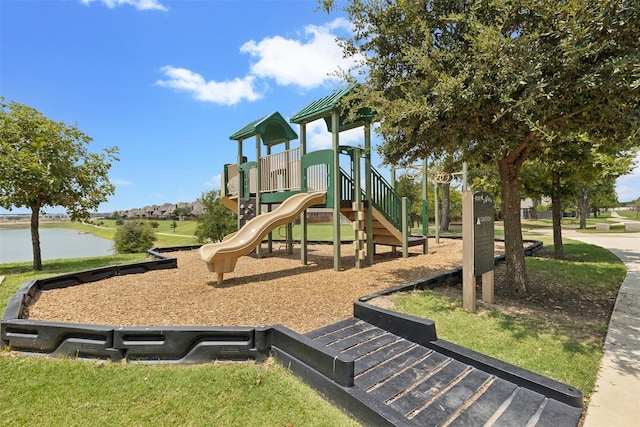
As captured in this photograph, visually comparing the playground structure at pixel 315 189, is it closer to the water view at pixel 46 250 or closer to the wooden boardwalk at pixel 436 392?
the wooden boardwalk at pixel 436 392

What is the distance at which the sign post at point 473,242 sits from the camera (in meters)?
4.98

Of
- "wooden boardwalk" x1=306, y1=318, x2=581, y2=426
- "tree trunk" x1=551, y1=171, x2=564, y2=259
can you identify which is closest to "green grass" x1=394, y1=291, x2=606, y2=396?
"wooden boardwalk" x1=306, y1=318, x2=581, y2=426

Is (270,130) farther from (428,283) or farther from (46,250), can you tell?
(46,250)

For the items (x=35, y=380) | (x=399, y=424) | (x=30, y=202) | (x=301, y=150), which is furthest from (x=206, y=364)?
(x=30, y=202)

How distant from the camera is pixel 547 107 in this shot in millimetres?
4309

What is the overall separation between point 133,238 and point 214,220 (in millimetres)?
7033

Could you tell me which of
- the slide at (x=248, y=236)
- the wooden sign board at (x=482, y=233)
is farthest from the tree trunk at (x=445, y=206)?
the wooden sign board at (x=482, y=233)

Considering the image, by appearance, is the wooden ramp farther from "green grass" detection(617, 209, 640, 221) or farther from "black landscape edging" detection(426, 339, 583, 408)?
"green grass" detection(617, 209, 640, 221)

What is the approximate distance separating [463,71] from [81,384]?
233 inches

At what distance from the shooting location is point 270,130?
40.1ft

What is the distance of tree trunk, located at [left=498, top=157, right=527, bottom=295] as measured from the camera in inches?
241

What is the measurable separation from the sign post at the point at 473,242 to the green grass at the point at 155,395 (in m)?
3.22

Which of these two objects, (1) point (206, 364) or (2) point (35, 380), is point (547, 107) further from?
(2) point (35, 380)

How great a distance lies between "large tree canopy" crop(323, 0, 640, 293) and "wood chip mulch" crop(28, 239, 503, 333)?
305 cm
